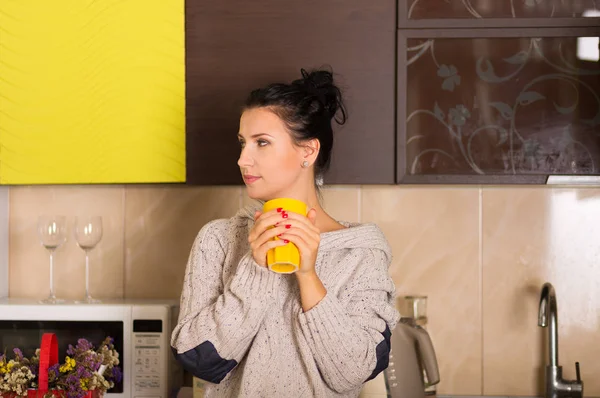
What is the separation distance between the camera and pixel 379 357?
1.39 m

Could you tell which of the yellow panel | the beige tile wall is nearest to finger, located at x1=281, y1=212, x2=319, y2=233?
the yellow panel

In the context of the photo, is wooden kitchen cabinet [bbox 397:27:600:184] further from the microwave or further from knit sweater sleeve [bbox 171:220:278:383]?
the microwave

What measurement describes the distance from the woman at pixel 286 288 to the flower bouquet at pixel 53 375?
398mm

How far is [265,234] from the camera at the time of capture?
1234 mm

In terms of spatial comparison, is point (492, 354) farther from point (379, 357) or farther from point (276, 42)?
point (276, 42)

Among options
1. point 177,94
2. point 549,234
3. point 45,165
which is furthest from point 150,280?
point 549,234

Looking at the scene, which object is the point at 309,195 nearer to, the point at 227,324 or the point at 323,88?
the point at 323,88

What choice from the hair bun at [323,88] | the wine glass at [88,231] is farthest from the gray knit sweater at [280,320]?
the wine glass at [88,231]

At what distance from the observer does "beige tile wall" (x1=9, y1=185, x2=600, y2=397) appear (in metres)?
2.12

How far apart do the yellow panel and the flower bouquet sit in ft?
1.46

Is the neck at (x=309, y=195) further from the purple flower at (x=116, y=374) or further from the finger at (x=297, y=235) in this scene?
the purple flower at (x=116, y=374)

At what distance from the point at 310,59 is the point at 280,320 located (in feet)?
2.29

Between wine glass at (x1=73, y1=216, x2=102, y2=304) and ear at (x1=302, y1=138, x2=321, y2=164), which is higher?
ear at (x1=302, y1=138, x2=321, y2=164)

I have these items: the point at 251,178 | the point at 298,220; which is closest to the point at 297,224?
the point at 298,220
